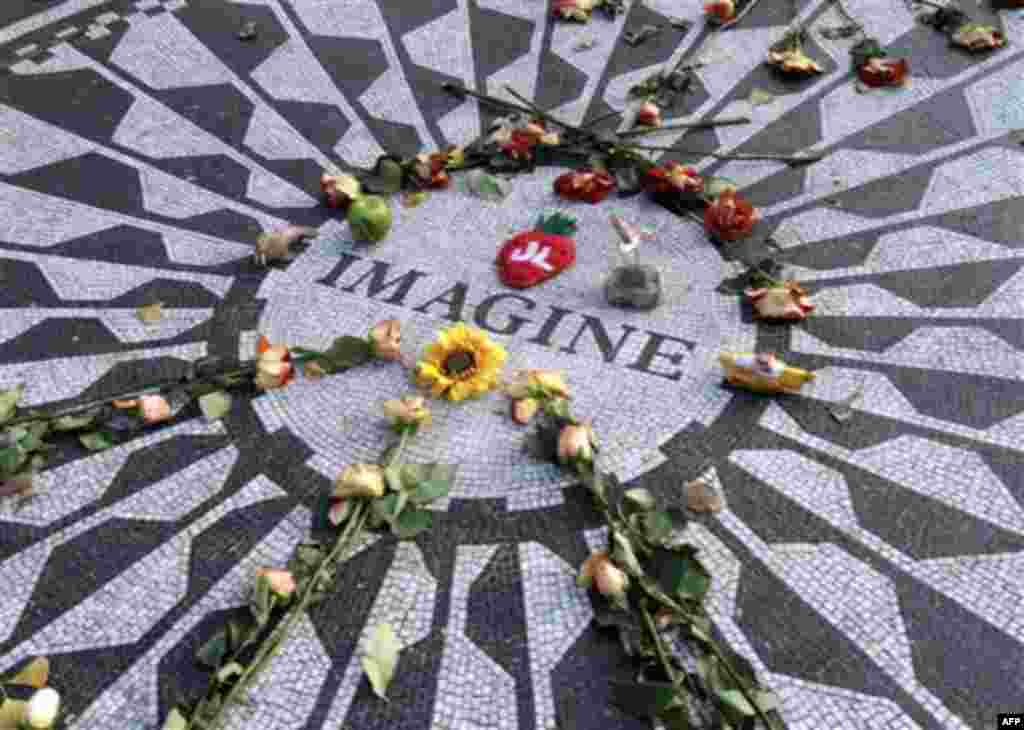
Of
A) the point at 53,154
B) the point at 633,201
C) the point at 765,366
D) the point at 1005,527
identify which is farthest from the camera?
the point at 53,154

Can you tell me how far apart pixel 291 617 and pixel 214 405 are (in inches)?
41.8

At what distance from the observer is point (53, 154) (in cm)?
519

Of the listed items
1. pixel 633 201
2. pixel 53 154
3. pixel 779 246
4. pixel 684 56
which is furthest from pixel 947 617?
pixel 53 154

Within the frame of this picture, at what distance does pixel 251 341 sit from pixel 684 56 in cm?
312

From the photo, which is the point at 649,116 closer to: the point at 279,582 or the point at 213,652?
the point at 279,582

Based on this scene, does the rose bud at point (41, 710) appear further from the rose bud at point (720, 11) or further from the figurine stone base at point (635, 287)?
the rose bud at point (720, 11)

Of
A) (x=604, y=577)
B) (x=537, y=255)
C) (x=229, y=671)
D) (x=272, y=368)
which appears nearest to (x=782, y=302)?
(x=537, y=255)

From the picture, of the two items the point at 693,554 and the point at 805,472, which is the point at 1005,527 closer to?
the point at 805,472

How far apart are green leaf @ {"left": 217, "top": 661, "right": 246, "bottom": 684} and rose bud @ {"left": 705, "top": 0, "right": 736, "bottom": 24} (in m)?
4.68

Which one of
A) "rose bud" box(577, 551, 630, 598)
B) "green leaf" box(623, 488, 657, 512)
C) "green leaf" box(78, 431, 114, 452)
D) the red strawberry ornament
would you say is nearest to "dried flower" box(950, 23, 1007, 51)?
the red strawberry ornament

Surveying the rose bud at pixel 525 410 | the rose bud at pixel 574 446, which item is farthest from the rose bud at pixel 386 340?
the rose bud at pixel 574 446

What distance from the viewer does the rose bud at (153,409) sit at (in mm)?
3719

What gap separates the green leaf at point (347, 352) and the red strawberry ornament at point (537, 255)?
0.74 m

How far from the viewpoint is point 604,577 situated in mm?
3037
